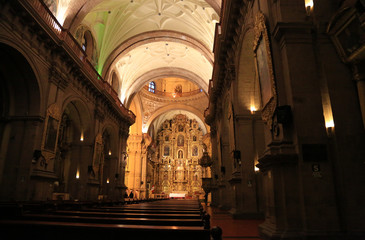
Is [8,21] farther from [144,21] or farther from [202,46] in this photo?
[202,46]

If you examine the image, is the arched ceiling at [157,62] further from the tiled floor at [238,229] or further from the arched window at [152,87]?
the tiled floor at [238,229]

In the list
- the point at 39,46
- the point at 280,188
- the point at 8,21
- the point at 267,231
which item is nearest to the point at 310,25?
the point at 280,188

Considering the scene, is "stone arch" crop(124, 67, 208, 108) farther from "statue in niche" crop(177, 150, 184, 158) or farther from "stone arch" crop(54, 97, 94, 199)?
"statue in niche" crop(177, 150, 184, 158)

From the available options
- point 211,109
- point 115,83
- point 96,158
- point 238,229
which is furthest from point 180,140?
point 238,229

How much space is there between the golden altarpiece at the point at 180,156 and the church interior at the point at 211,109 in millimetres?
15974

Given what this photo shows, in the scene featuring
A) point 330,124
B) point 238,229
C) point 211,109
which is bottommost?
Result: point 238,229

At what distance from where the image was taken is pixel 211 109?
57.5 feet

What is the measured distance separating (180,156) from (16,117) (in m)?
28.9

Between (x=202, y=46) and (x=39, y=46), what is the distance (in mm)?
10473

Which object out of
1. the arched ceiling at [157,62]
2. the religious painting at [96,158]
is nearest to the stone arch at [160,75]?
the arched ceiling at [157,62]

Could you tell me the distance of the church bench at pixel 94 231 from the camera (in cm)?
212

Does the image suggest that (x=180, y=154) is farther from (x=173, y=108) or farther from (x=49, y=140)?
(x=49, y=140)

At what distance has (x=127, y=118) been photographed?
21000mm

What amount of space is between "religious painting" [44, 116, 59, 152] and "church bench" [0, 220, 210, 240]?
8.26 meters
